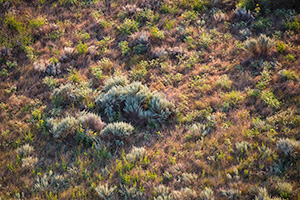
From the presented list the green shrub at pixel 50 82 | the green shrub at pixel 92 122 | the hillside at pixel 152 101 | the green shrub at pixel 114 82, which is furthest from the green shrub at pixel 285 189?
the green shrub at pixel 50 82

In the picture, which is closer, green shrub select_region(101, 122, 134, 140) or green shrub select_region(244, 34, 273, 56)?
green shrub select_region(101, 122, 134, 140)

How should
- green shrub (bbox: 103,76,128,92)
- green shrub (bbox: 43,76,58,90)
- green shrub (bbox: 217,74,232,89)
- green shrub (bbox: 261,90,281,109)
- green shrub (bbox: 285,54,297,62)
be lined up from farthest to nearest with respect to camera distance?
green shrub (bbox: 43,76,58,90)
green shrub (bbox: 103,76,128,92)
green shrub (bbox: 285,54,297,62)
green shrub (bbox: 217,74,232,89)
green shrub (bbox: 261,90,281,109)

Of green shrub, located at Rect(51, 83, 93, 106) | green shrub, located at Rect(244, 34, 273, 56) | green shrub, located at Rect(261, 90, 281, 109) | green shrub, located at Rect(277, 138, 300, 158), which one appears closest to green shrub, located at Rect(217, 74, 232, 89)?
green shrub, located at Rect(261, 90, 281, 109)

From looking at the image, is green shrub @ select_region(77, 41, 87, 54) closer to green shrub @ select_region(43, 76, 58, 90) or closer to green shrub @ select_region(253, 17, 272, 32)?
green shrub @ select_region(43, 76, 58, 90)

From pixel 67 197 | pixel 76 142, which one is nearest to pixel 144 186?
pixel 67 197

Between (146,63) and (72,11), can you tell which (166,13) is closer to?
(146,63)

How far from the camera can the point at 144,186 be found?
16.3 ft

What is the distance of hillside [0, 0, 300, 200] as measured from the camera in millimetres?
4984

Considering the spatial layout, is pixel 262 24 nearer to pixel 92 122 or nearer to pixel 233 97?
pixel 233 97

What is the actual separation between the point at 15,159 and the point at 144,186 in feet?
11.5

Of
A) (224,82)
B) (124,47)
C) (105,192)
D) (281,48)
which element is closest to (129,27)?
(124,47)

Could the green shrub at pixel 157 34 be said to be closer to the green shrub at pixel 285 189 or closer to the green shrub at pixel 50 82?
the green shrub at pixel 50 82

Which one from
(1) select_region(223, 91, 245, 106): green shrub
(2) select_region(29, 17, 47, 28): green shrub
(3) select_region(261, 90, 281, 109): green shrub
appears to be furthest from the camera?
(2) select_region(29, 17, 47, 28): green shrub

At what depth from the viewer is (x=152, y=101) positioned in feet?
22.5
